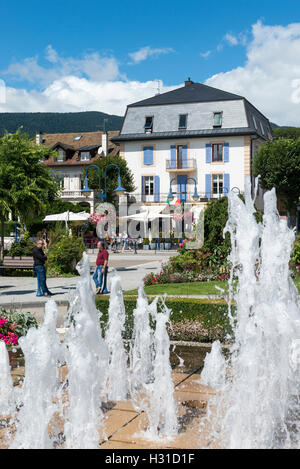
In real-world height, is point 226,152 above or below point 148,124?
below

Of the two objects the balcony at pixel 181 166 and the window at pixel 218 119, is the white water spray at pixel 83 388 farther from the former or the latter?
the window at pixel 218 119

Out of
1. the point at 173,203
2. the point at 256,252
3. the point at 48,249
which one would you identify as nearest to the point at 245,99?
the point at 173,203

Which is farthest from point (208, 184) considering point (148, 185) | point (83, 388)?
point (83, 388)

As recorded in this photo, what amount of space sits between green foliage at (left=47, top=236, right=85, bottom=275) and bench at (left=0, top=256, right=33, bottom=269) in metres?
0.78

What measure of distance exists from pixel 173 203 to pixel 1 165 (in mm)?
22724

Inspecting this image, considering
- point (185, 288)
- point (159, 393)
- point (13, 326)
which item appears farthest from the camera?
point (185, 288)

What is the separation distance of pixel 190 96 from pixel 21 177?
26.8m

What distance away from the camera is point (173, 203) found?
4459 centimetres

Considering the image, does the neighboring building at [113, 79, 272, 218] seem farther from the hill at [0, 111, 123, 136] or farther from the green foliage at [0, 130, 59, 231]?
the hill at [0, 111, 123, 136]

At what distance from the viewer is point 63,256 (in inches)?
784

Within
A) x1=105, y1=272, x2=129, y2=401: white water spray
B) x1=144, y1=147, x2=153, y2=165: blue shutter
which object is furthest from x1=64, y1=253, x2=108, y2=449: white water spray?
x1=144, y1=147, x2=153, y2=165: blue shutter

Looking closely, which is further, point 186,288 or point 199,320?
point 186,288

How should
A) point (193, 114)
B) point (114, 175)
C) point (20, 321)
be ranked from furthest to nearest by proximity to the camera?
point (114, 175) → point (193, 114) → point (20, 321)

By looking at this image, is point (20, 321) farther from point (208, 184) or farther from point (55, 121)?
point (55, 121)
